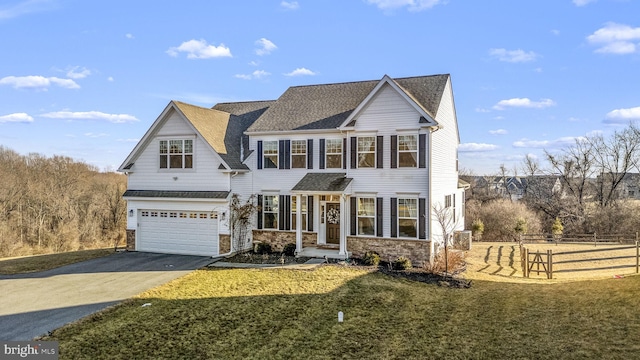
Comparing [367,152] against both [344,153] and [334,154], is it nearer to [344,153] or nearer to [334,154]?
[344,153]

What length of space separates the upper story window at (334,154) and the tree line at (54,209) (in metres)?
22.8

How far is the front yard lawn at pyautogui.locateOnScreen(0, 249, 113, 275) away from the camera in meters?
17.0

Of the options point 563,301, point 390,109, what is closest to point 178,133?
point 390,109

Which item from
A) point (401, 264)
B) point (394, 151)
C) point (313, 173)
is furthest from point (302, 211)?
point (401, 264)

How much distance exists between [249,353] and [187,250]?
12933mm

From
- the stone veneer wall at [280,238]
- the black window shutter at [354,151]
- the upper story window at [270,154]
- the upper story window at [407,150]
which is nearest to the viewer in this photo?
the upper story window at [407,150]

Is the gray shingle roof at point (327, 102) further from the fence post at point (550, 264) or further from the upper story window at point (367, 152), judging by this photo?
the fence post at point (550, 264)

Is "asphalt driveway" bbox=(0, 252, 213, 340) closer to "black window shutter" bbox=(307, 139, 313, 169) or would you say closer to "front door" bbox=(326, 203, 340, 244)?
"front door" bbox=(326, 203, 340, 244)

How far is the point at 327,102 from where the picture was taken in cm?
2147

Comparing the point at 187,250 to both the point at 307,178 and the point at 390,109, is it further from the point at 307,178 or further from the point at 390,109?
the point at 390,109

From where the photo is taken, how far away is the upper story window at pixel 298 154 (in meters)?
→ 20.0

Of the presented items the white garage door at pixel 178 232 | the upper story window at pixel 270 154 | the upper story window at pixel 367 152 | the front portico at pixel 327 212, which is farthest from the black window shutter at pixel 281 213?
the upper story window at pixel 367 152

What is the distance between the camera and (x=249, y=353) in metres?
8.32

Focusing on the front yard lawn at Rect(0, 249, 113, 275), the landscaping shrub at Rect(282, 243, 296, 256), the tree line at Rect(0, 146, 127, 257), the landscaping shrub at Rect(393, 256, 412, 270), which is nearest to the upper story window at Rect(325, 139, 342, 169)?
the landscaping shrub at Rect(282, 243, 296, 256)
